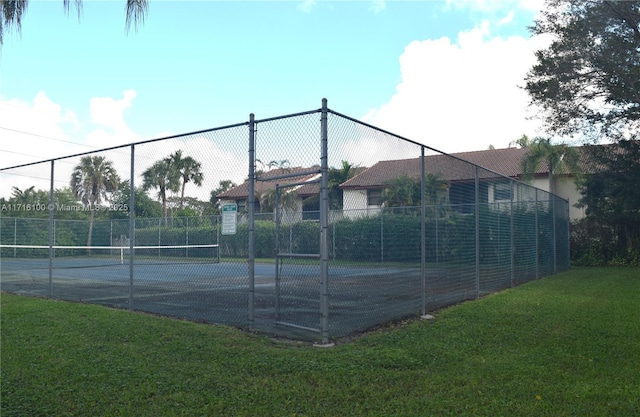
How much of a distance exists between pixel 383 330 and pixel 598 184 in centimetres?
2006

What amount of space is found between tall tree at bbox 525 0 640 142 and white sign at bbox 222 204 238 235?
16.7 metres

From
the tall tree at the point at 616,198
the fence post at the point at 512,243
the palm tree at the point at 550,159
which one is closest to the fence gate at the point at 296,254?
the fence post at the point at 512,243

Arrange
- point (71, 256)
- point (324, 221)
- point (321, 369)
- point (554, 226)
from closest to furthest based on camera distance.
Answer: point (321, 369), point (324, 221), point (71, 256), point (554, 226)

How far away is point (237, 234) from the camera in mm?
8086

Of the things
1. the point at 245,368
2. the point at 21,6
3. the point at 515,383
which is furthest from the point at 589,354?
the point at 21,6

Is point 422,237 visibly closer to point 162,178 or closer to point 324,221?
point 324,221

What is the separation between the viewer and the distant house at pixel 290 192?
735 centimetres

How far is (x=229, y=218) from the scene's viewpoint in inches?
312

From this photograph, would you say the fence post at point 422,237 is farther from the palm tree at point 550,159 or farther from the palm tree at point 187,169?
the palm tree at point 550,159

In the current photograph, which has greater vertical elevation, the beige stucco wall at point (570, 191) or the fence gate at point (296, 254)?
the beige stucco wall at point (570, 191)

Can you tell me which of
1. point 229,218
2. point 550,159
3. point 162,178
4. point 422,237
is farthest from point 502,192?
point 550,159

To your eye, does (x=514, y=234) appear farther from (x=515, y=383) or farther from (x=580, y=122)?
(x=580, y=122)

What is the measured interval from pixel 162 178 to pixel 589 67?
1838cm

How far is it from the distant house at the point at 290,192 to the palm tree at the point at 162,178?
3.55 feet
